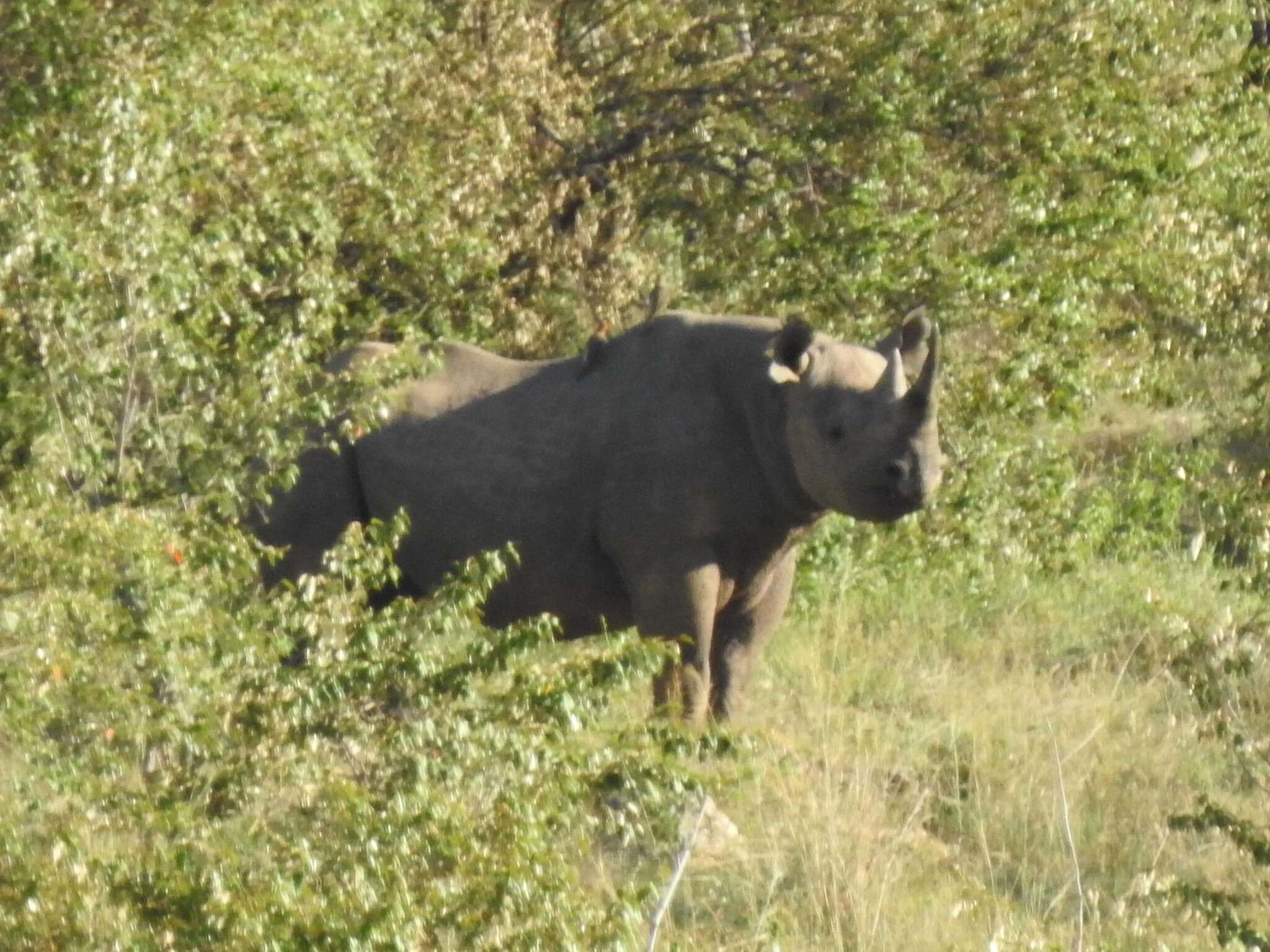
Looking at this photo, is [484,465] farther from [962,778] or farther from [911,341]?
[962,778]

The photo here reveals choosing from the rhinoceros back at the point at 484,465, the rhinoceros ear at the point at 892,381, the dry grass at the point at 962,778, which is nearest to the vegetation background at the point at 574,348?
the dry grass at the point at 962,778

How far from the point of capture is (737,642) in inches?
368

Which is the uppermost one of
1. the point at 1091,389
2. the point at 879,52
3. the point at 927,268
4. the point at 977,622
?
the point at 879,52

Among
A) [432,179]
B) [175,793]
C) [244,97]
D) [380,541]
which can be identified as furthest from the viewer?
[432,179]

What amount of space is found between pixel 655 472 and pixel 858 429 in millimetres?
836

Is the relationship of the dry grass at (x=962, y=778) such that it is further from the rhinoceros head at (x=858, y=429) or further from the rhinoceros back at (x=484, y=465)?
the rhinoceros back at (x=484, y=465)

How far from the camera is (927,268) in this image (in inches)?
442

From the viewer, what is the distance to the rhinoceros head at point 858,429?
27.9 feet

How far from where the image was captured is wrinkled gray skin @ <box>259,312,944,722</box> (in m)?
8.67

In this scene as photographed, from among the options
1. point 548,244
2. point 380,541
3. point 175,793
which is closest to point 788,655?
point 548,244

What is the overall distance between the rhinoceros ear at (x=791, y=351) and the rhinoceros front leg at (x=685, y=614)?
2.43 ft

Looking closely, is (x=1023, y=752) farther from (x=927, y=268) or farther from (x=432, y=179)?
(x=432, y=179)

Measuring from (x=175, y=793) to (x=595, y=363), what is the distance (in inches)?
166

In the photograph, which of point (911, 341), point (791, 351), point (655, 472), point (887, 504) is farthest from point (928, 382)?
point (655, 472)
